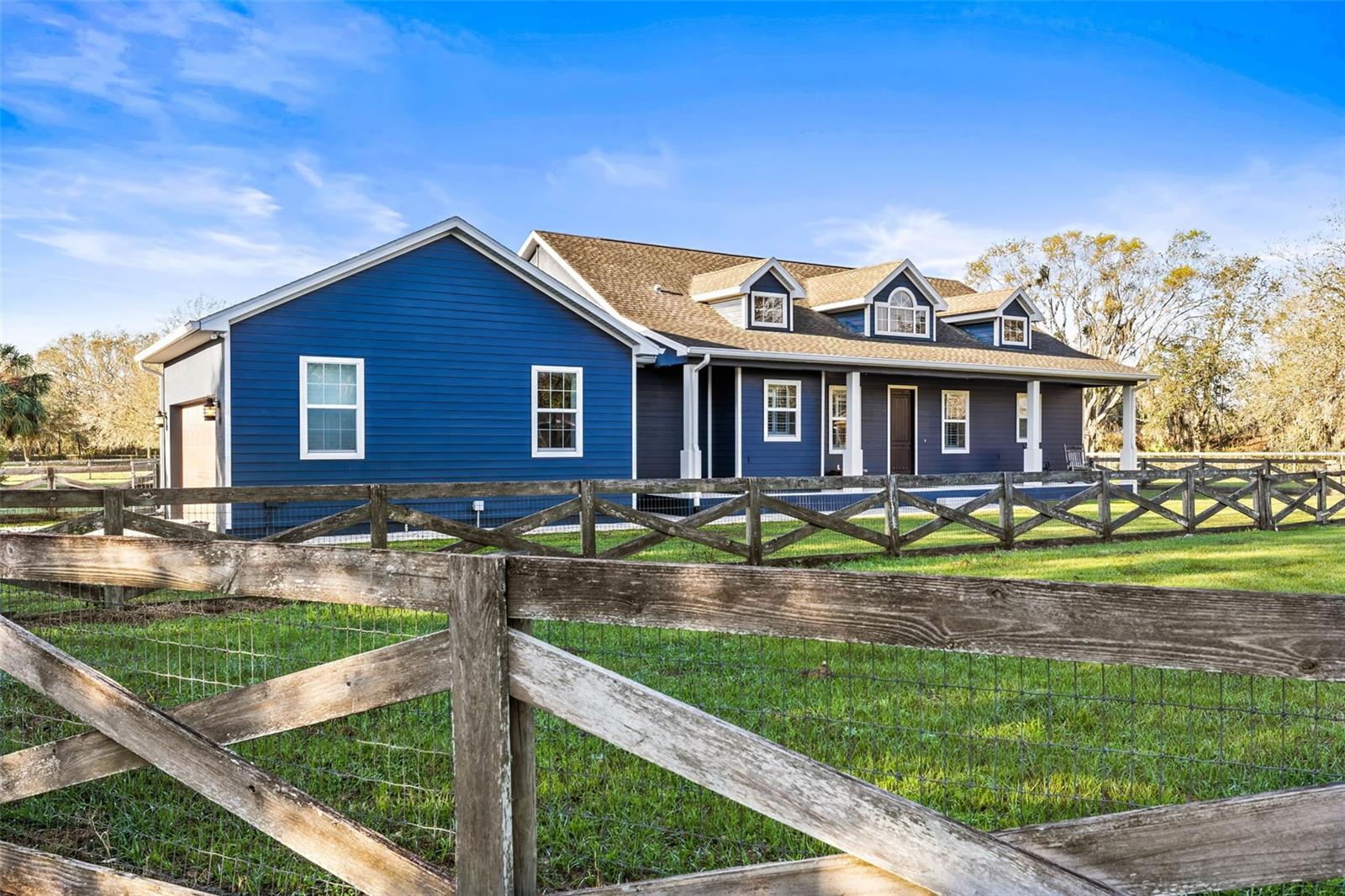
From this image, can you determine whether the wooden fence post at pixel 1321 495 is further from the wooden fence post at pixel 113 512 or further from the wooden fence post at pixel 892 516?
the wooden fence post at pixel 113 512

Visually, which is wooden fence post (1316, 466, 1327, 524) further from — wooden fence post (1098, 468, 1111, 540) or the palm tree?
the palm tree

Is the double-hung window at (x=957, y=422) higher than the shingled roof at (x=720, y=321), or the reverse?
the shingled roof at (x=720, y=321)

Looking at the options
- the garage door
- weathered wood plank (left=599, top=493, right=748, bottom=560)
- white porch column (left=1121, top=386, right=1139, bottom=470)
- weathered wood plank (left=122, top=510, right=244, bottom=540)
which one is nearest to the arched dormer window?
white porch column (left=1121, top=386, right=1139, bottom=470)

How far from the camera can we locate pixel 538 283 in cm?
1714

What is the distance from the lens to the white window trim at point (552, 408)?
17219 mm

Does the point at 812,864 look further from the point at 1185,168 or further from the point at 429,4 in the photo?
the point at 1185,168

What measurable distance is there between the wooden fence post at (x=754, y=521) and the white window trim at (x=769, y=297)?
11951 millimetres

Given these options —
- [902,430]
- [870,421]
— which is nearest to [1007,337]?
[902,430]

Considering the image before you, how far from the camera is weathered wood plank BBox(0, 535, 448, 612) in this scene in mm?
2412

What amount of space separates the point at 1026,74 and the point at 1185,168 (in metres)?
23.5

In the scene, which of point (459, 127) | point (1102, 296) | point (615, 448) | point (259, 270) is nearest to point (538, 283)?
point (615, 448)

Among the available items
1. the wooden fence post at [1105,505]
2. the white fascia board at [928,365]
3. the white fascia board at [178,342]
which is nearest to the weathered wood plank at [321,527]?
the white fascia board at [178,342]

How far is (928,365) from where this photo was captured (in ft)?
71.4

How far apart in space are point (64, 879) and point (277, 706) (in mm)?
1226
